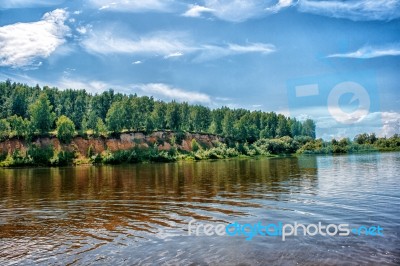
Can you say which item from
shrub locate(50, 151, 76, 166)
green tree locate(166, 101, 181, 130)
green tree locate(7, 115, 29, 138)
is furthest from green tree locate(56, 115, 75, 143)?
green tree locate(166, 101, 181, 130)

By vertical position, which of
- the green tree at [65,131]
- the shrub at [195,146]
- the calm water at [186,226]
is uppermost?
the green tree at [65,131]

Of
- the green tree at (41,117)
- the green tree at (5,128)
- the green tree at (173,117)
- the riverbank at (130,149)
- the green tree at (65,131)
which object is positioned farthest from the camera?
the green tree at (173,117)

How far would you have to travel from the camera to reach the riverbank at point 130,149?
132250 mm

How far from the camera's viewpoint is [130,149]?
497ft

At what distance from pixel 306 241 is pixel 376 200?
14341 millimetres

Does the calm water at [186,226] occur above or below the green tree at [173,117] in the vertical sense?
below

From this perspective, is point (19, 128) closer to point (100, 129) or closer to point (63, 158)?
point (63, 158)

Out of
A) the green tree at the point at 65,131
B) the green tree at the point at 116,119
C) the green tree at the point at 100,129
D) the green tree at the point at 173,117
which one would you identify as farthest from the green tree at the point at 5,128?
the green tree at the point at 173,117

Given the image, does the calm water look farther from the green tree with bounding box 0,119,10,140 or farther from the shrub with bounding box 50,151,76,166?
the green tree with bounding box 0,119,10,140

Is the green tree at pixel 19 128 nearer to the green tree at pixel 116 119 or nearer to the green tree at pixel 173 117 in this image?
the green tree at pixel 116 119

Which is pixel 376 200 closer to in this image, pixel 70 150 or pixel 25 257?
pixel 25 257

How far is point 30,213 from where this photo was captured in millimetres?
26422

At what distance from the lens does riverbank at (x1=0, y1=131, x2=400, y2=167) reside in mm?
132250

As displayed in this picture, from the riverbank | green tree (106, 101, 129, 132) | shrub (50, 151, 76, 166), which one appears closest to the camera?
shrub (50, 151, 76, 166)
